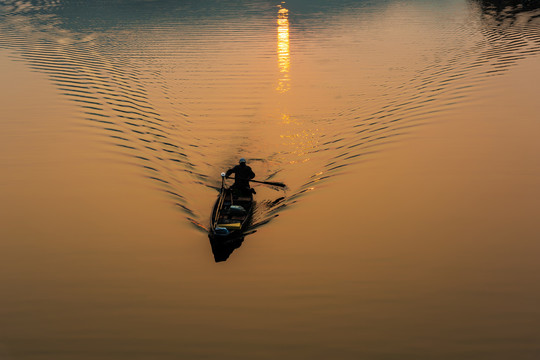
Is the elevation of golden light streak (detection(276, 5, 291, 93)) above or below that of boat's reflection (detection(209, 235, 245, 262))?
below

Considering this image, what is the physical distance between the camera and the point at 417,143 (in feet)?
61.3

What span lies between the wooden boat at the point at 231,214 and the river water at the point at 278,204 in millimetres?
527

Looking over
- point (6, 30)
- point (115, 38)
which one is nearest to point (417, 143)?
point (115, 38)

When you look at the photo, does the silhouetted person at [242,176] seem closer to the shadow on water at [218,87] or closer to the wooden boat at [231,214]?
the wooden boat at [231,214]

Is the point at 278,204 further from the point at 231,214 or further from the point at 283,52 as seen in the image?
the point at 283,52

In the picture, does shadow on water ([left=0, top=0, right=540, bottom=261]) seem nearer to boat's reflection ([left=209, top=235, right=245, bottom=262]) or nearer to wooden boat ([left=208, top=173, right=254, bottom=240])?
boat's reflection ([left=209, top=235, right=245, bottom=262])

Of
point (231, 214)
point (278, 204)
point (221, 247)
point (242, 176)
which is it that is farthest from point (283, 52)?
point (221, 247)

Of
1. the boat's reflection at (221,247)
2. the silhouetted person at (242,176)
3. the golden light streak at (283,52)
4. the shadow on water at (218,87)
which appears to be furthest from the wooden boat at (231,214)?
the golden light streak at (283,52)

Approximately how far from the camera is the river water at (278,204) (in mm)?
9578

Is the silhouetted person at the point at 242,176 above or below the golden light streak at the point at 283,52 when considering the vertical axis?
above

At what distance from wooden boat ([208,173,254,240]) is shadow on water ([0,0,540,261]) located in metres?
0.41

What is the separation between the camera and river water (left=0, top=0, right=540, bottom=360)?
A: 31.4 feet

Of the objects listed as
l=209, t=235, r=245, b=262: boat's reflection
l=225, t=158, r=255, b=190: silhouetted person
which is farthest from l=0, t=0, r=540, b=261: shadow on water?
l=225, t=158, r=255, b=190: silhouetted person

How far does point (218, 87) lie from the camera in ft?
88.6
